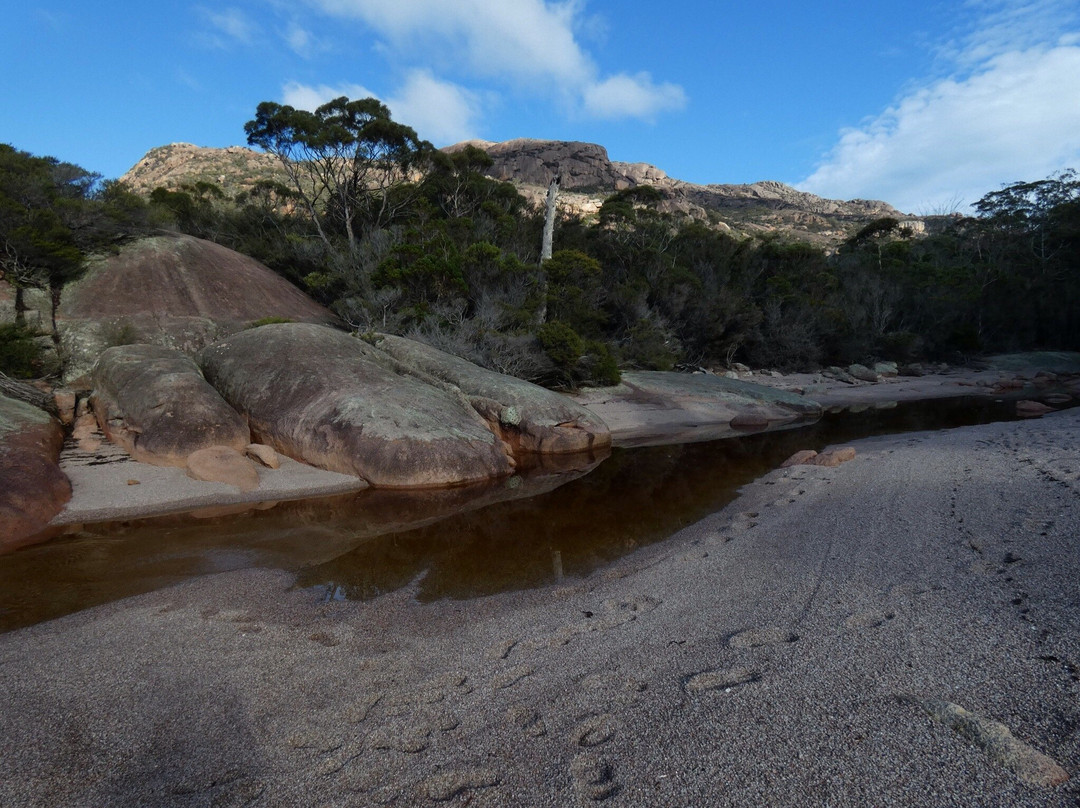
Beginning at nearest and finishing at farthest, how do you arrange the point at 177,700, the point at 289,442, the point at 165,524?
the point at 177,700
the point at 165,524
the point at 289,442

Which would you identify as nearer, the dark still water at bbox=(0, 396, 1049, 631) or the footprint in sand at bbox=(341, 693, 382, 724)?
the footprint in sand at bbox=(341, 693, 382, 724)

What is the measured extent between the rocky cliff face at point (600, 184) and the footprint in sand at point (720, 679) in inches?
1763

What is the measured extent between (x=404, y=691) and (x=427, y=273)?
15828mm

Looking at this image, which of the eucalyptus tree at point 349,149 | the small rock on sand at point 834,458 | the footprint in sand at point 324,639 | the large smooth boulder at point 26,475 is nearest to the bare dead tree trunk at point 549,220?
the eucalyptus tree at point 349,149

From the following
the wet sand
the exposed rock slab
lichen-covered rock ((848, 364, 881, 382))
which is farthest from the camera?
lichen-covered rock ((848, 364, 881, 382))

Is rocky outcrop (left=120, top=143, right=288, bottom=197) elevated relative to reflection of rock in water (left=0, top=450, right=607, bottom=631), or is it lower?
elevated

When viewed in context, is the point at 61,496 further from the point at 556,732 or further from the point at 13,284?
the point at 13,284

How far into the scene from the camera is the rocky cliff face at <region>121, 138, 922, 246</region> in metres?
50.6

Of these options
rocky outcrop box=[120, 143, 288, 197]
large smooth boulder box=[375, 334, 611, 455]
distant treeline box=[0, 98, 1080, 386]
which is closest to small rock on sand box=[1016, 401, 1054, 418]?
distant treeline box=[0, 98, 1080, 386]

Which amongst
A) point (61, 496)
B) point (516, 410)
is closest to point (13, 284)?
point (61, 496)

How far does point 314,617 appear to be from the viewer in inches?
178

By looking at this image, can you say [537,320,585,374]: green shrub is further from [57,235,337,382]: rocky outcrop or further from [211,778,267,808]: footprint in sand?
[211,778,267,808]: footprint in sand

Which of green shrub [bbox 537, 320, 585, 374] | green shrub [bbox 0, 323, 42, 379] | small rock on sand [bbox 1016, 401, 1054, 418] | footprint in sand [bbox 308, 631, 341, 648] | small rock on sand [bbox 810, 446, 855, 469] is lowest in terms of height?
footprint in sand [bbox 308, 631, 341, 648]

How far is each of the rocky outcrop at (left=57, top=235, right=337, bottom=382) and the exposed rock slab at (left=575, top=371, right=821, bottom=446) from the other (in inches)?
377
